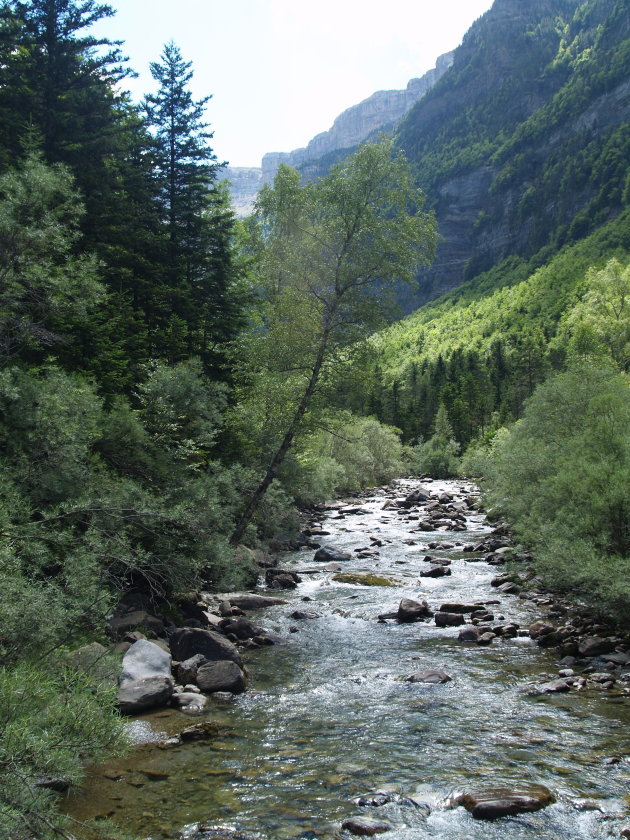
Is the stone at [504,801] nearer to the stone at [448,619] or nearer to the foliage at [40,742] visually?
the foliage at [40,742]

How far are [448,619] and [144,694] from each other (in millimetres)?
7879

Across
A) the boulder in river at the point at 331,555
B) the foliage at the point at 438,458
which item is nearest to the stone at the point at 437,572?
the boulder in river at the point at 331,555

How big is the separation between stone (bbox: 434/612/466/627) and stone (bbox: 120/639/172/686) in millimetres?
6804

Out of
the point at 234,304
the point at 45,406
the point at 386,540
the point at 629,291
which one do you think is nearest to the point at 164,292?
the point at 234,304

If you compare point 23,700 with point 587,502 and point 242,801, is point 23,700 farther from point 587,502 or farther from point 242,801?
point 587,502

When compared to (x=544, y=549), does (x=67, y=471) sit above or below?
above

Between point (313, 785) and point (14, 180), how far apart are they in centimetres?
1287

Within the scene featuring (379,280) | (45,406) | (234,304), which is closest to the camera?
(45,406)

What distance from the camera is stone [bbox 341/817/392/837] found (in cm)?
588

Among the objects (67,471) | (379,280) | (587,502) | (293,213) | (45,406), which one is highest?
(293,213)

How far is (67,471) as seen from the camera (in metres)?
10.4

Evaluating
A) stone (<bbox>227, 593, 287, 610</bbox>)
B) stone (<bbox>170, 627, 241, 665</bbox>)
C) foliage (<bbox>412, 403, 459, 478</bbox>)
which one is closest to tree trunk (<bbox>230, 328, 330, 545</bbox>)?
stone (<bbox>227, 593, 287, 610</bbox>)

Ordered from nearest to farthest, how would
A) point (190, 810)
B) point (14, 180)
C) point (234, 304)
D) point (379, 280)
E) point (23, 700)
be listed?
point (23, 700) → point (190, 810) → point (14, 180) → point (379, 280) → point (234, 304)

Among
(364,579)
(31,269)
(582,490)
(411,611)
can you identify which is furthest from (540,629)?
(31,269)
